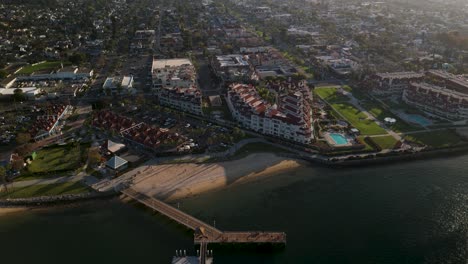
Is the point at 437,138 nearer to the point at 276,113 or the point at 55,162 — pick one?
the point at 276,113

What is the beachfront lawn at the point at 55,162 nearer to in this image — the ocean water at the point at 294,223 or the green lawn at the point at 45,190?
the green lawn at the point at 45,190

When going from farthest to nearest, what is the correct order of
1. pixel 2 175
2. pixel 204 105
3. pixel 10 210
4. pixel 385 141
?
pixel 204 105, pixel 385 141, pixel 2 175, pixel 10 210

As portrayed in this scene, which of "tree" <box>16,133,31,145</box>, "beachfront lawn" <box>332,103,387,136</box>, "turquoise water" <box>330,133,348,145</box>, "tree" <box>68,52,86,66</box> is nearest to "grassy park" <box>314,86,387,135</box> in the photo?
"beachfront lawn" <box>332,103,387,136</box>

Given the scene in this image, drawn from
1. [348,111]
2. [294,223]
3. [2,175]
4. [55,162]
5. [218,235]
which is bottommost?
[294,223]

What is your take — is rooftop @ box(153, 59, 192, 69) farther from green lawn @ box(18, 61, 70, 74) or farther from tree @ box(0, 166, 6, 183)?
tree @ box(0, 166, 6, 183)

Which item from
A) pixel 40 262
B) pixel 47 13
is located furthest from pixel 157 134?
pixel 47 13

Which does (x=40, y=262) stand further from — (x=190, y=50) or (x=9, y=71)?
(x=190, y=50)

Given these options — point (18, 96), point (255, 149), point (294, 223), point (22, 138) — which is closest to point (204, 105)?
point (255, 149)
